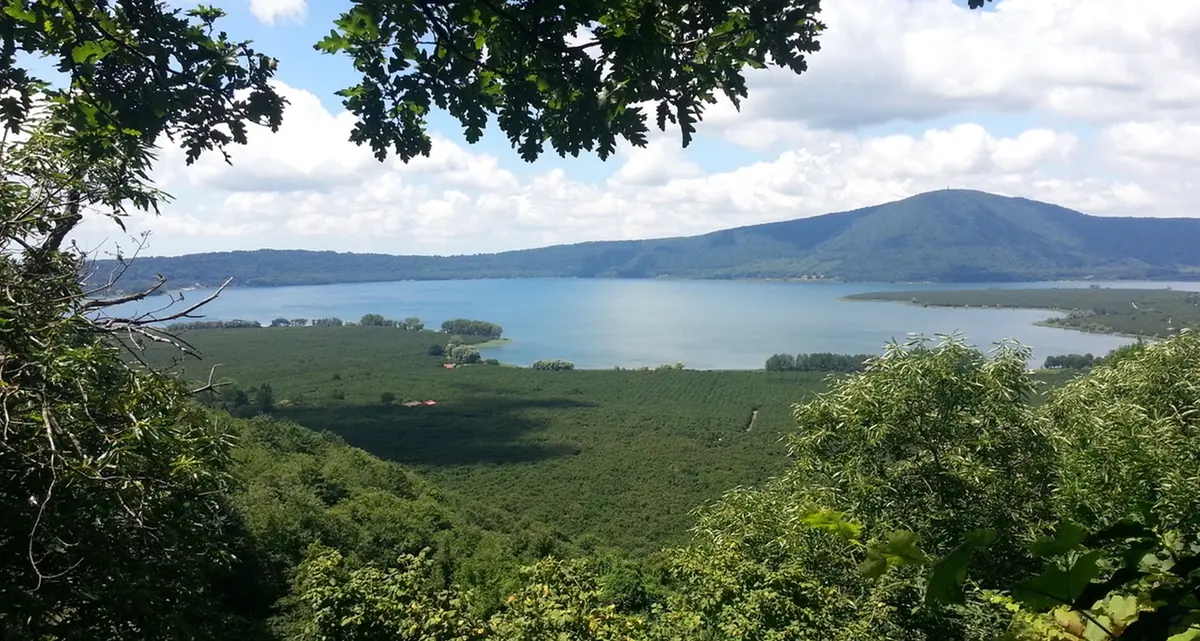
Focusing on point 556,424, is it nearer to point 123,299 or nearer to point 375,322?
point 123,299

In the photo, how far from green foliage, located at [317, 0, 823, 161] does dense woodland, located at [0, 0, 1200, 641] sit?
0.04 feet

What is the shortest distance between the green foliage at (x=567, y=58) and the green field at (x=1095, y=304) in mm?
111430

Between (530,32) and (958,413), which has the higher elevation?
(530,32)

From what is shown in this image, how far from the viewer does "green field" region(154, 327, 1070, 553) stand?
4456 centimetres

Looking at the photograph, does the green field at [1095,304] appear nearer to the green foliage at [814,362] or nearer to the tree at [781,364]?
the green foliage at [814,362]

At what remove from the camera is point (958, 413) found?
941cm

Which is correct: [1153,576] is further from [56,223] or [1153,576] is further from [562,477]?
[562,477]

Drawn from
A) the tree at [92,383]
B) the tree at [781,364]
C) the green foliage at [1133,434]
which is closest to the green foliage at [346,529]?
the tree at [92,383]

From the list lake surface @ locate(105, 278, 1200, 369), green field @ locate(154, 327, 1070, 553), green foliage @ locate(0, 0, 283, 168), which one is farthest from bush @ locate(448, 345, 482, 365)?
green foliage @ locate(0, 0, 283, 168)

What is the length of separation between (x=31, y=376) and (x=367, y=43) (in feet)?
9.79

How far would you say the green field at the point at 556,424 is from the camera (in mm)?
44562

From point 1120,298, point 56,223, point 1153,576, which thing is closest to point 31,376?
point 56,223

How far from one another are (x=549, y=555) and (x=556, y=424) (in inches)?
2406

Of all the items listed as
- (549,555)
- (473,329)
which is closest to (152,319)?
(549,555)
